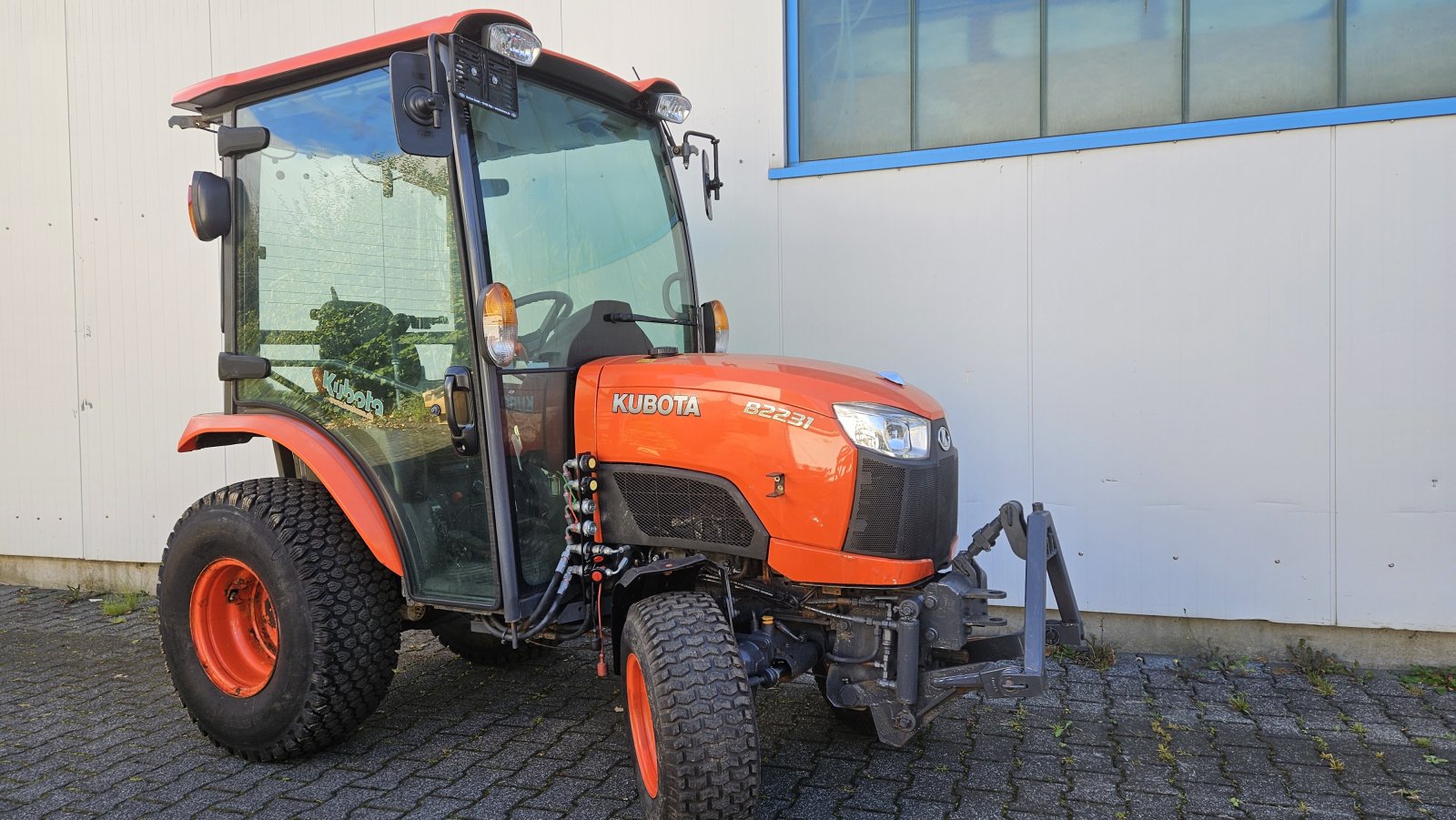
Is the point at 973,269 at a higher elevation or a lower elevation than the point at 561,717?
higher

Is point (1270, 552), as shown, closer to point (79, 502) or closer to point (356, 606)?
point (356, 606)

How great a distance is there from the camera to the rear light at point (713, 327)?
401 cm

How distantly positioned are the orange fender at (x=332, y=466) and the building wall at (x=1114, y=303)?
90.6 inches

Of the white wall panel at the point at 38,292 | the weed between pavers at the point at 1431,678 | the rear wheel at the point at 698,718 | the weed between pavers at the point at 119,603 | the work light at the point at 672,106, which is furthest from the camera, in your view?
the white wall panel at the point at 38,292

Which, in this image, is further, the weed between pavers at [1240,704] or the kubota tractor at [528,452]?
the weed between pavers at [1240,704]

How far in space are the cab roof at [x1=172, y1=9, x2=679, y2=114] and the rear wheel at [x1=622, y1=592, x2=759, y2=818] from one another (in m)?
1.87

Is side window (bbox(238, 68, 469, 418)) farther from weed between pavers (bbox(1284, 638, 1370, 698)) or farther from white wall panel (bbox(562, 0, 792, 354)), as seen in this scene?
weed between pavers (bbox(1284, 638, 1370, 698))

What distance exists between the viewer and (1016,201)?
4781 millimetres

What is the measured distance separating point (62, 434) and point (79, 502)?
437 mm

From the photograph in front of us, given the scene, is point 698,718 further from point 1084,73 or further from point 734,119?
point 1084,73

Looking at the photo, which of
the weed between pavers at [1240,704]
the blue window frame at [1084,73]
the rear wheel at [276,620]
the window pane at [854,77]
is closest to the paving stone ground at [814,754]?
the weed between pavers at [1240,704]

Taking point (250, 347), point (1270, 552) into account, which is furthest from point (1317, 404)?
point (250, 347)

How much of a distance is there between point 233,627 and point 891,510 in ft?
8.22

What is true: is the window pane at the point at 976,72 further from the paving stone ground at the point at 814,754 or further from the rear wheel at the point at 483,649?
the rear wheel at the point at 483,649
